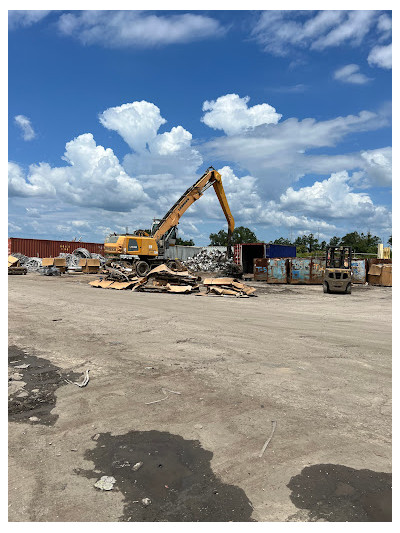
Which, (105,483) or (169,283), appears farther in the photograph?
(169,283)

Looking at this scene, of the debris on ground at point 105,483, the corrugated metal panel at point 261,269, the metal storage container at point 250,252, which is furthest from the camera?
the metal storage container at point 250,252

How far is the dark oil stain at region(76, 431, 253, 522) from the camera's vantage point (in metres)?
2.99

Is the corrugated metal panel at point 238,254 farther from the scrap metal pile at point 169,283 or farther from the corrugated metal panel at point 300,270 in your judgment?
the scrap metal pile at point 169,283

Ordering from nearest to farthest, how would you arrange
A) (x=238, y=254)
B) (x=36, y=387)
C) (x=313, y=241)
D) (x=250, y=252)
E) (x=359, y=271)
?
1. (x=36, y=387)
2. (x=359, y=271)
3. (x=238, y=254)
4. (x=250, y=252)
5. (x=313, y=241)

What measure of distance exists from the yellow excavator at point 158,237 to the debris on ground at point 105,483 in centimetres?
2061

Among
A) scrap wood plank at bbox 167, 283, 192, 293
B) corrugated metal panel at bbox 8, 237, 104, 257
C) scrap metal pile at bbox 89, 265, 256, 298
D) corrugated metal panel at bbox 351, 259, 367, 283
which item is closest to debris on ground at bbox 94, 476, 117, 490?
scrap metal pile at bbox 89, 265, 256, 298

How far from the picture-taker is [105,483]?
3363mm

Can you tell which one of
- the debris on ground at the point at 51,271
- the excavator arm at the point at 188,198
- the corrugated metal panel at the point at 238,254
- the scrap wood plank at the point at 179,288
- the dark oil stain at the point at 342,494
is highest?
the excavator arm at the point at 188,198

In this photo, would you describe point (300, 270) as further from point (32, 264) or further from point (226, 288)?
point (32, 264)

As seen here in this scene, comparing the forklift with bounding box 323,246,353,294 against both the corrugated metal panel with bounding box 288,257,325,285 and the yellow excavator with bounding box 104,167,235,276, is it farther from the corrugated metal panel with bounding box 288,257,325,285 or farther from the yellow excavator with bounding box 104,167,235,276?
the yellow excavator with bounding box 104,167,235,276

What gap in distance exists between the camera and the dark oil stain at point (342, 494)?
3.00 meters

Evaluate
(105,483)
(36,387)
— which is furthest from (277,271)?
(105,483)

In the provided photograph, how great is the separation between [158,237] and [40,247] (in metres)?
18.5

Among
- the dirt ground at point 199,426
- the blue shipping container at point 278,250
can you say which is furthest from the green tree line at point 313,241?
the dirt ground at point 199,426
